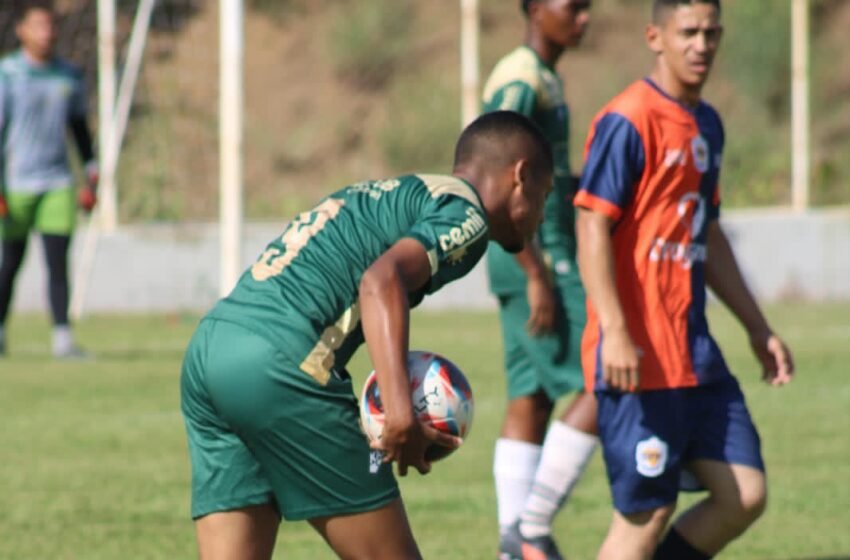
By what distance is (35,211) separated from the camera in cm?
1361

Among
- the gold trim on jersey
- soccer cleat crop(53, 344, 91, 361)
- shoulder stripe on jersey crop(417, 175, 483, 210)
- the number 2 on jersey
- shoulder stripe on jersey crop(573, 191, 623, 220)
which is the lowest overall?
soccer cleat crop(53, 344, 91, 361)

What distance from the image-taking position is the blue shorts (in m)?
5.34

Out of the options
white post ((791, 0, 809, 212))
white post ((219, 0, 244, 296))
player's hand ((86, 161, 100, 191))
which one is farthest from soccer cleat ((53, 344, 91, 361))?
white post ((791, 0, 809, 212))

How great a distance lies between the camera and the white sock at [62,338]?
13.4 meters

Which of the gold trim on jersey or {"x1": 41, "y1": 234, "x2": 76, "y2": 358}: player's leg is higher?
the gold trim on jersey

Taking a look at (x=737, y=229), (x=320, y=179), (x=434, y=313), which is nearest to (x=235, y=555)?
(x=434, y=313)

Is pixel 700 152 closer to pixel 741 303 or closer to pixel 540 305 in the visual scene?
pixel 741 303

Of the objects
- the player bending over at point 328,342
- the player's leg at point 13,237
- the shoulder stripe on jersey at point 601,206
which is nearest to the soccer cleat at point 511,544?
the shoulder stripe on jersey at point 601,206

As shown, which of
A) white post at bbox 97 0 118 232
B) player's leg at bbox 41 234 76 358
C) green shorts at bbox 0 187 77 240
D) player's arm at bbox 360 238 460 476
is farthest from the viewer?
white post at bbox 97 0 118 232

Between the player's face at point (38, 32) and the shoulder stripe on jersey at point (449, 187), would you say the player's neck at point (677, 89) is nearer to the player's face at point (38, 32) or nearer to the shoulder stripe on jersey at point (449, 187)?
the shoulder stripe on jersey at point (449, 187)

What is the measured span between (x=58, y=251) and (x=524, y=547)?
757 cm

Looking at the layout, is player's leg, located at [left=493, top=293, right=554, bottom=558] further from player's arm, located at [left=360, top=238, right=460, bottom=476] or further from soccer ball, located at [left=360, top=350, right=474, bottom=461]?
player's arm, located at [left=360, top=238, right=460, bottom=476]

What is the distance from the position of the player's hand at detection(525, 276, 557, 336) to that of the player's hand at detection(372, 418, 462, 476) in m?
2.74

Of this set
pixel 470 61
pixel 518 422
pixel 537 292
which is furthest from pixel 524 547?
pixel 470 61
